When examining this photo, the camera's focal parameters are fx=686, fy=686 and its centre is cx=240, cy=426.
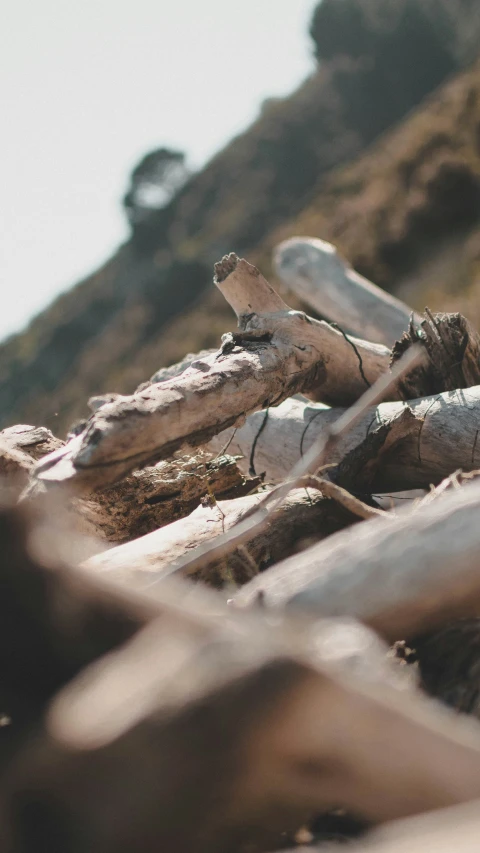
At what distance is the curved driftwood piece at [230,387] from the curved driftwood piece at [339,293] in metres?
3.86

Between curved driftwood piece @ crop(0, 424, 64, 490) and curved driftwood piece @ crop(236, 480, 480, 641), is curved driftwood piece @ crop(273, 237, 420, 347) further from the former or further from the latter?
curved driftwood piece @ crop(236, 480, 480, 641)

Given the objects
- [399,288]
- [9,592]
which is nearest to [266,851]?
[9,592]

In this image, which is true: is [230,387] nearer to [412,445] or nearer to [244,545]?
[244,545]

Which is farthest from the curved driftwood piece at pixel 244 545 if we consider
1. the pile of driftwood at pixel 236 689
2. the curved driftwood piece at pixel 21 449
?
the curved driftwood piece at pixel 21 449

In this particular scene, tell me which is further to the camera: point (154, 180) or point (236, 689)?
point (154, 180)

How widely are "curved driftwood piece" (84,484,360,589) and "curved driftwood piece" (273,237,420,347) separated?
5.45 meters

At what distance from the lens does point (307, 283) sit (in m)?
8.93

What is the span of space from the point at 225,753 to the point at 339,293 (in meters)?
7.75

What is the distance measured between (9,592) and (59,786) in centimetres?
37

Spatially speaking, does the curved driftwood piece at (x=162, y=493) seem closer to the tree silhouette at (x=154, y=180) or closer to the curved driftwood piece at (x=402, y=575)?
the curved driftwood piece at (x=402, y=575)

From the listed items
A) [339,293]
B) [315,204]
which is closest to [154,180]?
[315,204]

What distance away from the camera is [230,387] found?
103 inches

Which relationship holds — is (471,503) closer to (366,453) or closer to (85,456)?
(85,456)

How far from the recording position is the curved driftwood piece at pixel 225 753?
3.77 ft
